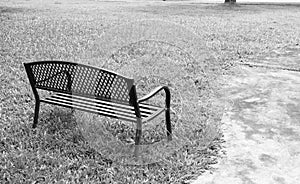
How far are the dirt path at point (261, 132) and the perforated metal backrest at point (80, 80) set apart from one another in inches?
41.3

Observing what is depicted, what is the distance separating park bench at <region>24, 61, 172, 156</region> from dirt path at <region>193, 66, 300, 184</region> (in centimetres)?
75

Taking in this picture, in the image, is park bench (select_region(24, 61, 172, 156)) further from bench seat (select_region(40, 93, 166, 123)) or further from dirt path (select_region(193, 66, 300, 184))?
dirt path (select_region(193, 66, 300, 184))

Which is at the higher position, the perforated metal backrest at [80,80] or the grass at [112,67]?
the perforated metal backrest at [80,80]

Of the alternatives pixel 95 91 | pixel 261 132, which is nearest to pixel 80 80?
pixel 95 91

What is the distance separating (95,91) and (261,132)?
6.37 ft

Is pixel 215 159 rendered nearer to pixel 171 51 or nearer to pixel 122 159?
pixel 122 159

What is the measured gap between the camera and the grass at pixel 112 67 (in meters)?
3.23

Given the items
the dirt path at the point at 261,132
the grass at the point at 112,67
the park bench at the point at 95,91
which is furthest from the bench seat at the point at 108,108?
the dirt path at the point at 261,132

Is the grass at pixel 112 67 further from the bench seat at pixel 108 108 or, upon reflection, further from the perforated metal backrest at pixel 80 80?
the perforated metal backrest at pixel 80 80

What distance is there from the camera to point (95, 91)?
330 centimetres

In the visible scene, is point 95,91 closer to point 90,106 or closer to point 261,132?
point 90,106

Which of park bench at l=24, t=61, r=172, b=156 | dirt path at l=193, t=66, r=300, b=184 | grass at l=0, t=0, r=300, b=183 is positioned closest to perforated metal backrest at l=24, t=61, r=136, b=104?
park bench at l=24, t=61, r=172, b=156

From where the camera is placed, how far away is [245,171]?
126 inches

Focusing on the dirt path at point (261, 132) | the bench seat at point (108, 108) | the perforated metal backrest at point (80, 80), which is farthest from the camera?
the bench seat at point (108, 108)
